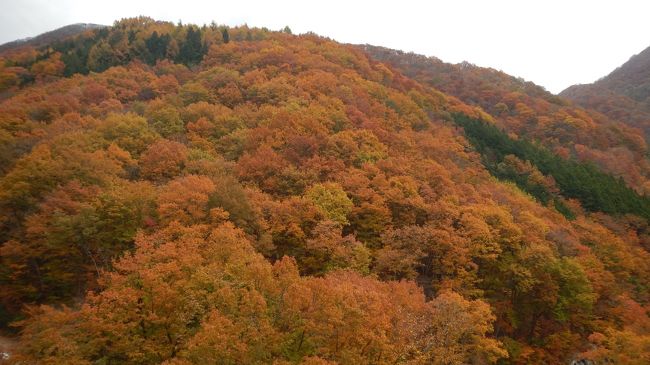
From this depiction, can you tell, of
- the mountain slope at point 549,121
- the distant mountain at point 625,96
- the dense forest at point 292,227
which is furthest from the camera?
the distant mountain at point 625,96

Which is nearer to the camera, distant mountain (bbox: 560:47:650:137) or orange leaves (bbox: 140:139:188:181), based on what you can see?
orange leaves (bbox: 140:139:188:181)

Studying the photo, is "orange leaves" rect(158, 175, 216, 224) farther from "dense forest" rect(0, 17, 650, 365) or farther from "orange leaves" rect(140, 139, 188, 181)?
"orange leaves" rect(140, 139, 188, 181)

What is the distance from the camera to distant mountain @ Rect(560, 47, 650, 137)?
435 feet

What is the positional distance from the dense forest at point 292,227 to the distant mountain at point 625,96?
170 feet

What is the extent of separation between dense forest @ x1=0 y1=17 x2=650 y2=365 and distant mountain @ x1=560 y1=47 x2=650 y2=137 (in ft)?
170

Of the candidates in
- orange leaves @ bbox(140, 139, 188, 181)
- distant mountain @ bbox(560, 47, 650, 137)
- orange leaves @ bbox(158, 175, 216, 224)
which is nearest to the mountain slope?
distant mountain @ bbox(560, 47, 650, 137)

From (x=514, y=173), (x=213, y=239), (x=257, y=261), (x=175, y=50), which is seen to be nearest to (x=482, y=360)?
(x=257, y=261)

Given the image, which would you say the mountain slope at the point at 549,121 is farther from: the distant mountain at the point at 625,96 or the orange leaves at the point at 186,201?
the orange leaves at the point at 186,201

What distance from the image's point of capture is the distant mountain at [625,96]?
133m

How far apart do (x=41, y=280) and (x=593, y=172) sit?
9024 cm

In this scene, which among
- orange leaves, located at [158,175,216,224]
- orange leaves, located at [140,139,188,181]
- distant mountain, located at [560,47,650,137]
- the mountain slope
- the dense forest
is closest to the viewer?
the dense forest

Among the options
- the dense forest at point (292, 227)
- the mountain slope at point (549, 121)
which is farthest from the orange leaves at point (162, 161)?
the mountain slope at point (549, 121)

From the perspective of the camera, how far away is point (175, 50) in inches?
3895

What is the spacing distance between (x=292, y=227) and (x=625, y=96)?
6567 inches
